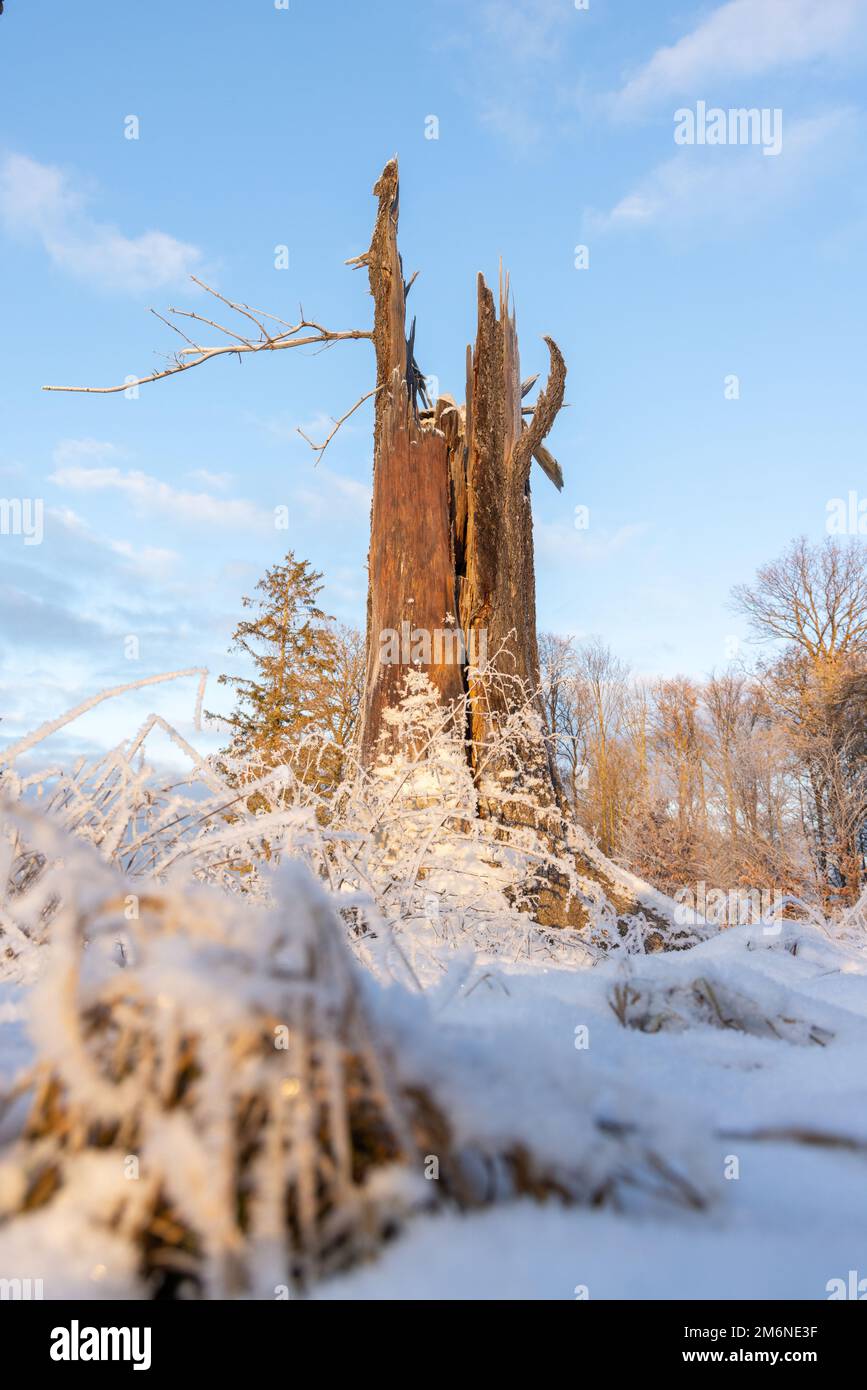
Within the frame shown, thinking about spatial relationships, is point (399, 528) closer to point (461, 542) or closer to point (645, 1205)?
point (461, 542)

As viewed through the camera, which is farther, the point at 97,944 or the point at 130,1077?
the point at 97,944

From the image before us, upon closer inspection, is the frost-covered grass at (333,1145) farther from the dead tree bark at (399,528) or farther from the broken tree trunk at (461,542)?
the dead tree bark at (399,528)

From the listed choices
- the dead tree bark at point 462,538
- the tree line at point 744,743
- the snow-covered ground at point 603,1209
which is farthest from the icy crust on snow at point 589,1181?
the tree line at point 744,743

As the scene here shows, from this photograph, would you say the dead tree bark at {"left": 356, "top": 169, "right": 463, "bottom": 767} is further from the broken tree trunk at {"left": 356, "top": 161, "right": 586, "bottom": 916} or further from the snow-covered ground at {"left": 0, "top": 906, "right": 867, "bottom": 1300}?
the snow-covered ground at {"left": 0, "top": 906, "right": 867, "bottom": 1300}

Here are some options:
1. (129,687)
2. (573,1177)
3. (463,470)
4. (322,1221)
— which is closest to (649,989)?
(573,1177)

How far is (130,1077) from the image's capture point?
0.66 m

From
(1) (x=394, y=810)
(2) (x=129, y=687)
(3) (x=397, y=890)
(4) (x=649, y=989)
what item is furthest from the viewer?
(1) (x=394, y=810)

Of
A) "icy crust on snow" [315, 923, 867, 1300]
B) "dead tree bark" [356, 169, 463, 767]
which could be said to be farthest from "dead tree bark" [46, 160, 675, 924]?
"icy crust on snow" [315, 923, 867, 1300]

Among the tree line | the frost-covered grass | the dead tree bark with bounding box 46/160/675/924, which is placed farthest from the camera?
the tree line

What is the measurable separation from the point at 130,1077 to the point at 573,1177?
0.36 m

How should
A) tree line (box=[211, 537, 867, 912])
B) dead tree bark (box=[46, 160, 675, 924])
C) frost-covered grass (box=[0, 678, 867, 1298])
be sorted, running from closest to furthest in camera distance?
frost-covered grass (box=[0, 678, 867, 1298]) → dead tree bark (box=[46, 160, 675, 924]) → tree line (box=[211, 537, 867, 912])

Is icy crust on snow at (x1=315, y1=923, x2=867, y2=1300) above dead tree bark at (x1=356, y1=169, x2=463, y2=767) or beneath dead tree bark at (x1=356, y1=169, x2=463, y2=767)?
beneath

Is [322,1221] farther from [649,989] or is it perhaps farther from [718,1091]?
[649,989]

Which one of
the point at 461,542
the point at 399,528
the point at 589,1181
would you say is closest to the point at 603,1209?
the point at 589,1181
